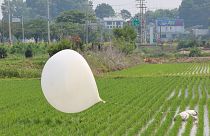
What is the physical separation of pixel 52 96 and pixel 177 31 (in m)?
114

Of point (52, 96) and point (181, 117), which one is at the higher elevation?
point (52, 96)

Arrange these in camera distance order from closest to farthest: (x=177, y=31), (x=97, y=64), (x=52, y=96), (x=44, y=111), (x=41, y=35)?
(x=52, y=96)
(x=44, y=111)
(x=97, y=64)
(x=41, y=35)
(x=177, y=31)

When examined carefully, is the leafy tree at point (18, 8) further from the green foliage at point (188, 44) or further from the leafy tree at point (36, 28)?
the green foliage at point (188, 44)

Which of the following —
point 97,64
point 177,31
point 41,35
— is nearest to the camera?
point 97,64

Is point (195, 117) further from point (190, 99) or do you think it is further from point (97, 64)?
point (97, 64)

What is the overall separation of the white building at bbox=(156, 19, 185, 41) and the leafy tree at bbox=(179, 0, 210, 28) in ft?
32.2

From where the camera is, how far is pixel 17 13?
122500mm

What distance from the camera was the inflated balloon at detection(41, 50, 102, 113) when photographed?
566cm

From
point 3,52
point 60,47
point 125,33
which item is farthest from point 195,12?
point 60,47

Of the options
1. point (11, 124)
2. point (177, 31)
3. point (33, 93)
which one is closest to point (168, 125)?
point (11, 124)

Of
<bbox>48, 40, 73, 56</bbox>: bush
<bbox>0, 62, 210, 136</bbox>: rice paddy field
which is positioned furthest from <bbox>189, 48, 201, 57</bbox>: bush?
<bbox>0, 62, 210, 136</bbox>: rice paddy field

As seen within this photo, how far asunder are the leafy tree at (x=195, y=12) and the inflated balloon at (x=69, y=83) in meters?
121

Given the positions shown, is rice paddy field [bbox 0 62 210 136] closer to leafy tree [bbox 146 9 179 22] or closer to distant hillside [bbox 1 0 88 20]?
distant hillside [bbox 1 0 88 20]

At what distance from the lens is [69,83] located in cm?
566
